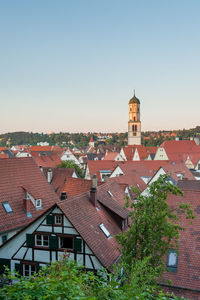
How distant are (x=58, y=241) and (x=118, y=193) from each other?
33.0 ft

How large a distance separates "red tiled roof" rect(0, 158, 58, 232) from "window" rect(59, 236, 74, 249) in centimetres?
471

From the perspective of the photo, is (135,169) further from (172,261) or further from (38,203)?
(172,261)

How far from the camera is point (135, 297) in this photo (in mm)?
6137

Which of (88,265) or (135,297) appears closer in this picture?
(135,297)

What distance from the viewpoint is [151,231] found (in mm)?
10633

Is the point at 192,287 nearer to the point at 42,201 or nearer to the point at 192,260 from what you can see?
the point at 192,260

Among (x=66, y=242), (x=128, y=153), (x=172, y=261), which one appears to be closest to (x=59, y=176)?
(x=66, y=242)

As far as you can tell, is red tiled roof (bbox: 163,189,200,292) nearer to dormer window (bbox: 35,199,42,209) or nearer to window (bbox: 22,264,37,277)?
window (bbox: 22,264,37,277)

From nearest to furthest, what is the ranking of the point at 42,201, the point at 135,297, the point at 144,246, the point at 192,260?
the point at 135,297 → the point at 144,246 → the point at 192,260 → the point at 42,201

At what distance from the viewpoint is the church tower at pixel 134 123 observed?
11800 cm

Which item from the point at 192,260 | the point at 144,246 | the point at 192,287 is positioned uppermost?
the point at 144,246

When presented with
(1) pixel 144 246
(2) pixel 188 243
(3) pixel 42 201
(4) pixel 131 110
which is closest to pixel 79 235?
(1) pixel 144 246

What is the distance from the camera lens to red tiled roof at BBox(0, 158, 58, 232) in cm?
1859

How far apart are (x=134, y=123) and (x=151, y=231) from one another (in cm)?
11076
